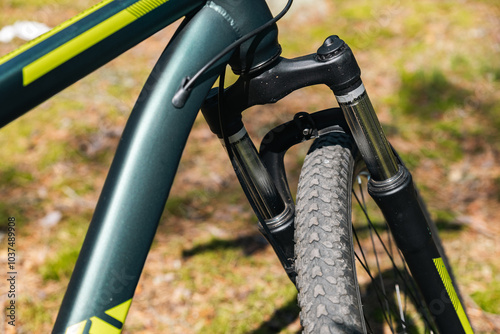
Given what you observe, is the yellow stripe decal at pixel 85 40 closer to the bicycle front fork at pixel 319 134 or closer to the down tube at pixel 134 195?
the down tube at pixel 134 195

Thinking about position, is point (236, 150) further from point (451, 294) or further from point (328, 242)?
point (451, 294)

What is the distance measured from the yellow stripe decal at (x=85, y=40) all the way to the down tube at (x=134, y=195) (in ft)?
0.33

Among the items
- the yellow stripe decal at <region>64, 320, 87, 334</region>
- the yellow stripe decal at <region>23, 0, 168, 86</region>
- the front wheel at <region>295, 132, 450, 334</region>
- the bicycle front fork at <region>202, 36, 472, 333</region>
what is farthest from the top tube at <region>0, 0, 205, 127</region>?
the front wheel at <region>295, 132, 450, 334</region>

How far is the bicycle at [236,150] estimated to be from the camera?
3.32 ft

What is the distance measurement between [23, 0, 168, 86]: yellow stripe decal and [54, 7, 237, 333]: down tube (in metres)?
0.10

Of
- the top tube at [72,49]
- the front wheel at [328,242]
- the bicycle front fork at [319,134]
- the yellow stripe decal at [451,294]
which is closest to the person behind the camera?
the top tube at [72,49]

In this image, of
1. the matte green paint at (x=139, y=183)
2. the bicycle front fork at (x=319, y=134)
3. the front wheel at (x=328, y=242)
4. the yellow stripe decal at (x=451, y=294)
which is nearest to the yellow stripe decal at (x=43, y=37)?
the matte green paint at (x=139, y=183)

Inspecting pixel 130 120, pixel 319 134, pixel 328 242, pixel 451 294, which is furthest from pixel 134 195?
pixel 451 294

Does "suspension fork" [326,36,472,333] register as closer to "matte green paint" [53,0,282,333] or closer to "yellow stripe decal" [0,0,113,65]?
"matte green paint" [53,0,282,333]

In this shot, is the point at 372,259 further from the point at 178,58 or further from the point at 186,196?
the point at 178,58

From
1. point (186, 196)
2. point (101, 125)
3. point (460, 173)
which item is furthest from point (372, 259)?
point (101, 125)

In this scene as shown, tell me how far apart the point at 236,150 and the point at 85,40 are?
1.56 feet

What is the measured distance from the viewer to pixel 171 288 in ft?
8.24

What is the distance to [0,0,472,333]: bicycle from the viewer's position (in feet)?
3.32
